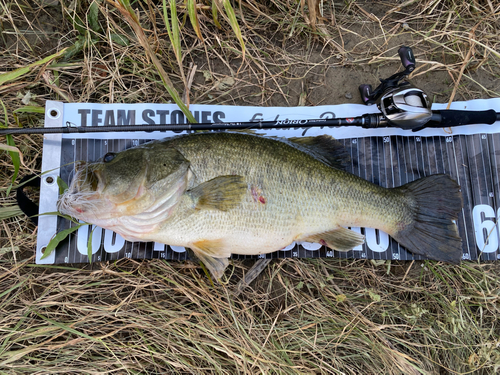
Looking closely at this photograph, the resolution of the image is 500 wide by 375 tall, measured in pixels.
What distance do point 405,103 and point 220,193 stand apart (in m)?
1.46

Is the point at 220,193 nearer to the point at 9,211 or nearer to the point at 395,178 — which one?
the point at 395,178

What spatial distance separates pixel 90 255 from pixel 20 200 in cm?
69

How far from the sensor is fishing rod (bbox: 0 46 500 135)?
218 centimetres

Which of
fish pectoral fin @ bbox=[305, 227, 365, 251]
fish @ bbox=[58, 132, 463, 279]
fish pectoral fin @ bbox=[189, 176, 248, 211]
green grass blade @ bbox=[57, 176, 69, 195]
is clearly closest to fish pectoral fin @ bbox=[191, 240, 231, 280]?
fish @ bbox=[58, 132, 463, 279]

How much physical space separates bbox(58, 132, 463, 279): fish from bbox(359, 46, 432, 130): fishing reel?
1.38ft

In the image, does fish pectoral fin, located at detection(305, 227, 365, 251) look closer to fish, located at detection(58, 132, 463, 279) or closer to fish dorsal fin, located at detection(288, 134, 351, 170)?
fish, located at detection(58, 132, 463, 279)

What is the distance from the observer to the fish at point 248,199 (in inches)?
75.5

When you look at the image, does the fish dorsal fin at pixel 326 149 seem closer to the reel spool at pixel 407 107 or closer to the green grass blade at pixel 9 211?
the reel spool at pixel 407 107

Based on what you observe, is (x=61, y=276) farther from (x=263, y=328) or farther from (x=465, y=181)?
(x=465, y=181)

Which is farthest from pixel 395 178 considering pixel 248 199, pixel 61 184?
pixel 61 184

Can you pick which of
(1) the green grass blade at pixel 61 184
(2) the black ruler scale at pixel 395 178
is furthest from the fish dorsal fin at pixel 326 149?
(1) the green grass blade at pixel 61 184

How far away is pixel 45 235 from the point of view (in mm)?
2410

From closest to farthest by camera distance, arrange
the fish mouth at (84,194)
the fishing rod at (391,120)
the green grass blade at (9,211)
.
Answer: the fish mouth at (84,194), the fishing rod at (391,120), the green grass blade at (9,211)

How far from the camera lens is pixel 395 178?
2512mm
